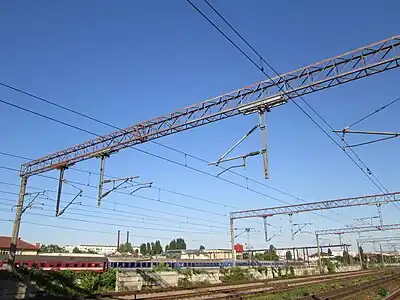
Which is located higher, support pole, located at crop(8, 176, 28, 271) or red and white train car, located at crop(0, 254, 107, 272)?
support pole, located at crop(8, 176, 28, 271)

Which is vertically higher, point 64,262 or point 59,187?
point 59,187

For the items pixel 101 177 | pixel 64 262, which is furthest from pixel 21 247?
pixel 101 177

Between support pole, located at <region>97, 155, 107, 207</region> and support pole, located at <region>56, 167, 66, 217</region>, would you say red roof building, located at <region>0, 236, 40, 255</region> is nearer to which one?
support pole, located at <region>56, 167, 66, 217</region>

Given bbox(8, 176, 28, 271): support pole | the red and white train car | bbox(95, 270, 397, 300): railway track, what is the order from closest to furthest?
bbox(95, 270, 397, 300): railway track, bbox(8, 176, 28, 271): support pole, the red and white train car

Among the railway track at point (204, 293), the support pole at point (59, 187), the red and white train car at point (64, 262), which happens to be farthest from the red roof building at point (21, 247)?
the railway track at point (204, 293)

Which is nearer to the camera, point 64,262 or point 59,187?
point 59,187

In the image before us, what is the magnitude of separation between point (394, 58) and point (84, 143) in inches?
806

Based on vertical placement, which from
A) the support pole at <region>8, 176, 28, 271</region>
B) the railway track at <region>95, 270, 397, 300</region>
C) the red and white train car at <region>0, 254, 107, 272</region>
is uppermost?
the support pole at <region>8, 176, 28, 271</region>

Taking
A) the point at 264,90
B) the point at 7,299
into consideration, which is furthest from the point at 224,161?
the point at 7,299

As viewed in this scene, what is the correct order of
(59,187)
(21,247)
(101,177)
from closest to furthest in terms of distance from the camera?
1. (101,177)
2. (59,187)
3. (21,247)

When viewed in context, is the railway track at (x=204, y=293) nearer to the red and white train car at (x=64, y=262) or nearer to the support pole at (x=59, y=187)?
the support pole at (x=59, y=187)

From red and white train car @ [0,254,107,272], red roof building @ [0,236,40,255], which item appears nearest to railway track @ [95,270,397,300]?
red and white train car @ [0,254,107,272]

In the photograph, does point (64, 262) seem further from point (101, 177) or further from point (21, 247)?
point (21, 247)

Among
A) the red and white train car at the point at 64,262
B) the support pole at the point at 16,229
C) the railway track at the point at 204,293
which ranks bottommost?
the railway track at the point at 204,293
